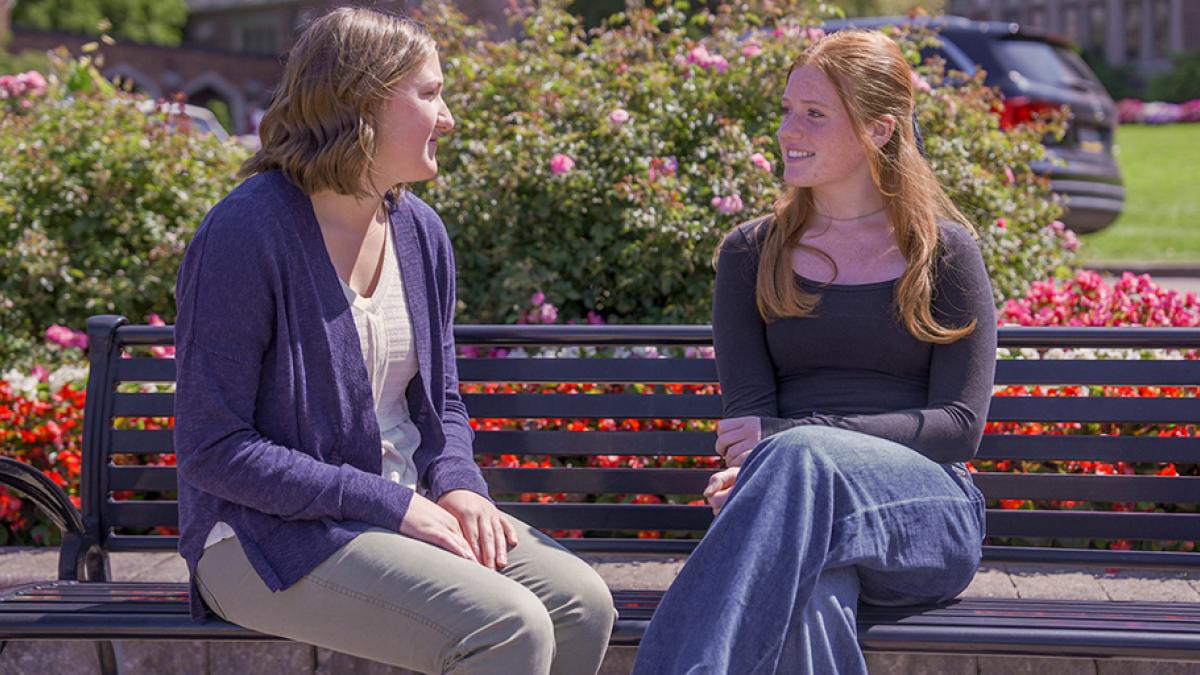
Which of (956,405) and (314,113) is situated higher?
(314,113)

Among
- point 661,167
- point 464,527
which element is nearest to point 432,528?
point 464,527

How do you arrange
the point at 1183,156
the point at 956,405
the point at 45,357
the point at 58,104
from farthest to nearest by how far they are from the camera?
1. the point at 1183,156
2. the point at 58,104
3. the point at 45,357
4. the point at 956,405

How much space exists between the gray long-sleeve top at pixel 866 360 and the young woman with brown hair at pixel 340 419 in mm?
574

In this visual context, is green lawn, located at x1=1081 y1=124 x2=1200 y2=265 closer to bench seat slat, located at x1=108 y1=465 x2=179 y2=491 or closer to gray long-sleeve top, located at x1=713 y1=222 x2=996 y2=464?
gray long-sleeve top, located at x1=713 y1=222 x2=996 y2=464

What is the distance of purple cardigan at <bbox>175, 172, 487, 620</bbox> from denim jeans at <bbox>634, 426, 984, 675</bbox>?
565 millimetres

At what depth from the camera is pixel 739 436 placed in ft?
9.21

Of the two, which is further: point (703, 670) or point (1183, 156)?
point (1183, 156)

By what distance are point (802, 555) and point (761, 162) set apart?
272cm

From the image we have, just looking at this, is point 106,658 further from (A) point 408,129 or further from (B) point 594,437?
(A) point 408,129

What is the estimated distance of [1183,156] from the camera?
29.3 metres

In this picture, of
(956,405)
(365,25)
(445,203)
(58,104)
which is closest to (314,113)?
(365,25)

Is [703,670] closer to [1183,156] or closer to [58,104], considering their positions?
[58,104]

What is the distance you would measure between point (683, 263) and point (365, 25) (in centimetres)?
249

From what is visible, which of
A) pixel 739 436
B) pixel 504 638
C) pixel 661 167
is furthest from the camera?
pixel 661 167
